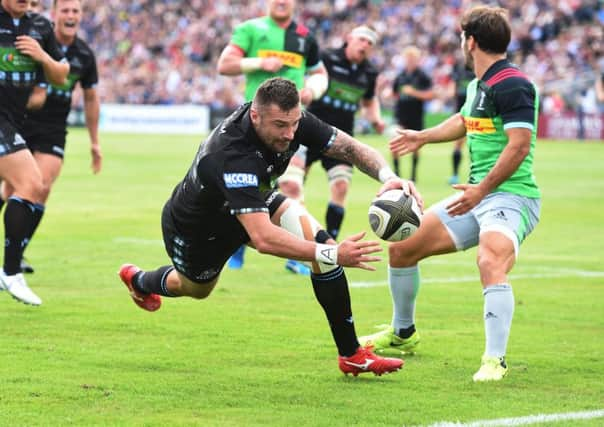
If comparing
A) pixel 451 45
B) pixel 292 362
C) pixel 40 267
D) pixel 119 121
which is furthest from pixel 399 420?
pixel 119 121

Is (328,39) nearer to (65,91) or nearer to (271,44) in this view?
(271,44)

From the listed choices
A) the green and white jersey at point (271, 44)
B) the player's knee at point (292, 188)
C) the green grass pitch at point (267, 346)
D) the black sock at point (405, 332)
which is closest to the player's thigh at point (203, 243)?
the green grass pitch at point (267, 346)

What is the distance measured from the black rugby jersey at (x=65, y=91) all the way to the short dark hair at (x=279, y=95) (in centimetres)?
573

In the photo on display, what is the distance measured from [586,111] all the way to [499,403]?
35.3 meters

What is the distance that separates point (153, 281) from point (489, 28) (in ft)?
9.26

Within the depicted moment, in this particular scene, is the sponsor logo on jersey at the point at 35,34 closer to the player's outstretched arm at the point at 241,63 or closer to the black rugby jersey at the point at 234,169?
the player's outstretched arm at the point at 241,63

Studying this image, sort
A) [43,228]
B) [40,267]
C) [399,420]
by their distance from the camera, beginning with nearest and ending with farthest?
1. [399,420]
2. [40,267]
3. [43,228]

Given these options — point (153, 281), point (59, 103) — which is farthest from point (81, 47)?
point (153, 281)

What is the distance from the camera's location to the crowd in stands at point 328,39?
43281mm

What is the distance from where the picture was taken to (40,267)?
12.0 meters

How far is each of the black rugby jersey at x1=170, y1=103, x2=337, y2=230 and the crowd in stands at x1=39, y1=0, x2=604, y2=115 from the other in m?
32.9

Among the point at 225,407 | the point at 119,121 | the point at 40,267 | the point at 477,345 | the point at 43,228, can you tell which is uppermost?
Result: the point at 225,407

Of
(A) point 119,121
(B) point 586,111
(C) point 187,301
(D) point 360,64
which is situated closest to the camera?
(C) point 187,301

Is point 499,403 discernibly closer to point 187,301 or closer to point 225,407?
point 225,407
